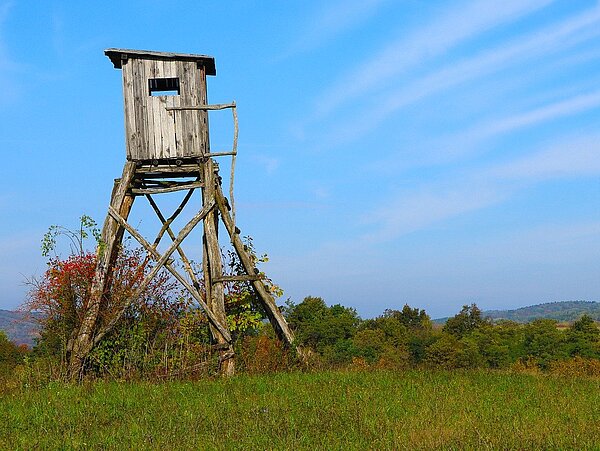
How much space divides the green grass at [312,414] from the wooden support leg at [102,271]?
1423mm

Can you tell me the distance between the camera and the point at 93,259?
13.8 metres

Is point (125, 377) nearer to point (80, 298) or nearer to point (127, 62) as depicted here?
point (80, 298)

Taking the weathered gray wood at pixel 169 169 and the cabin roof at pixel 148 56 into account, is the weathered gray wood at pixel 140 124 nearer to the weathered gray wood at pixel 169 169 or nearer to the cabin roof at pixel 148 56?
the weathered gray wood at pixel 169 169

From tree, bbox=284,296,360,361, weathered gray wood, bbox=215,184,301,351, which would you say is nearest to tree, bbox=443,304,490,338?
tree, bbox=284,296,360,361

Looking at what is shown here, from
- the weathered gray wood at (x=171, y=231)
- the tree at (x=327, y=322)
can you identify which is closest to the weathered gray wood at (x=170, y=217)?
the weathered gray wood at (x=171, y=231)

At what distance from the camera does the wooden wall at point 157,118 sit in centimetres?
1409

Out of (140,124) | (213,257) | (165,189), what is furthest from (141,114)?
(213,257)

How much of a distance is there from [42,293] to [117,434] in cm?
622

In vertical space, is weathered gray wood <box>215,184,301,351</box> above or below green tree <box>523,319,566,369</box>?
above

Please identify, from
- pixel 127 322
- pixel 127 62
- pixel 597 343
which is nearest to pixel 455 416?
pixel 127 322

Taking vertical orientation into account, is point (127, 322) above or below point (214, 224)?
below

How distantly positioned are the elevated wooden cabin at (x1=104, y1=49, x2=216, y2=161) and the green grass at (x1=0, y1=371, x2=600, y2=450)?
544 cm

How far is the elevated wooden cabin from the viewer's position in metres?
14.1

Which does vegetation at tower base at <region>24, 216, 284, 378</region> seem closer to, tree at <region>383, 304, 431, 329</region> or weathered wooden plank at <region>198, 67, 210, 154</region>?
weathered wooden plank at <region>198, 67, 210, 154</region>
